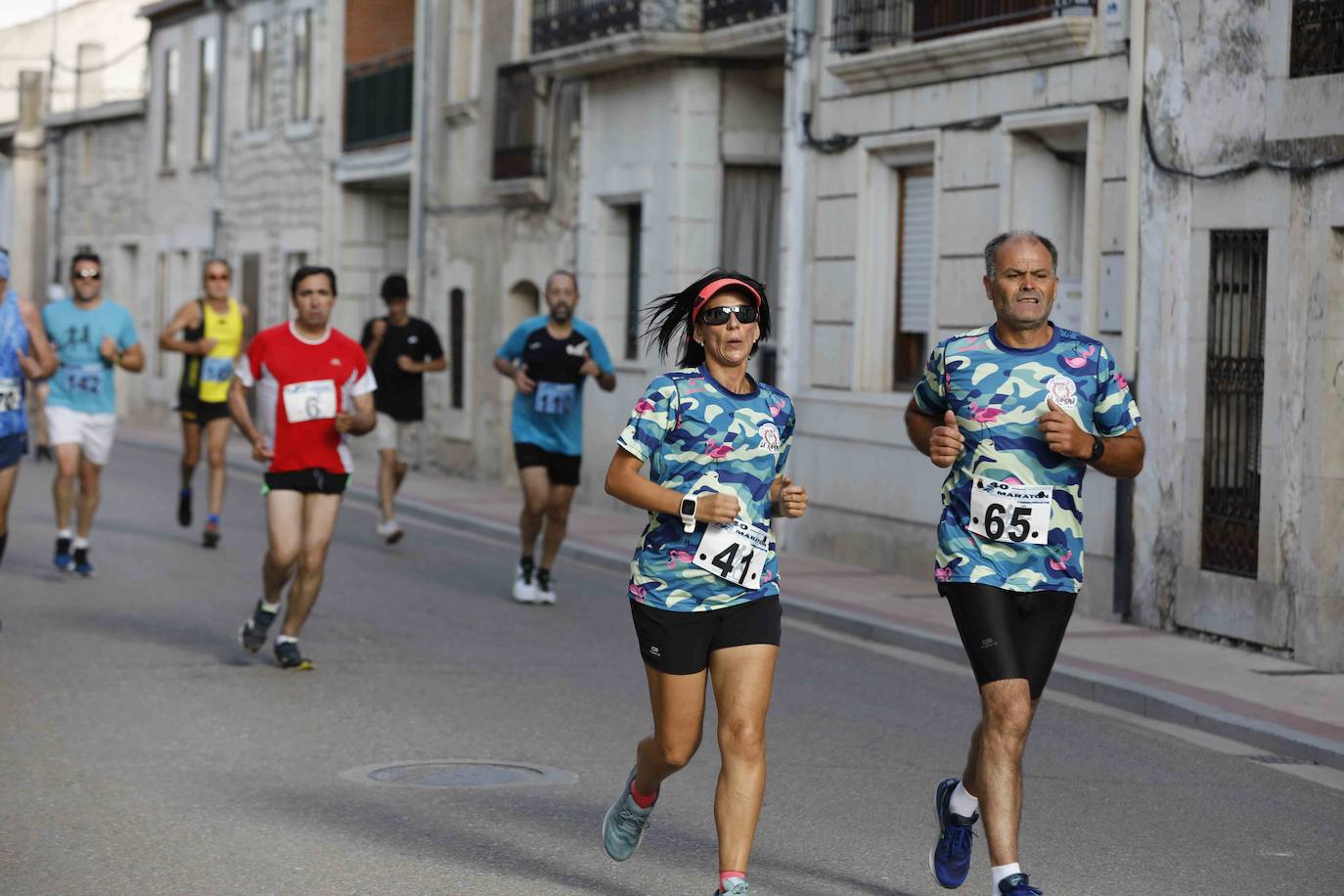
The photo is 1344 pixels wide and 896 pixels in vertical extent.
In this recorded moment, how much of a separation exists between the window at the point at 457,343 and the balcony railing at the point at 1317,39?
15.8m

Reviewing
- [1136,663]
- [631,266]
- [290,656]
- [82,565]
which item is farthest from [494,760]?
[631,266]

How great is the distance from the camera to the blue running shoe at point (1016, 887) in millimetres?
6207

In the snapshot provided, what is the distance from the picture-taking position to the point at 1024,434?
6.51 meters

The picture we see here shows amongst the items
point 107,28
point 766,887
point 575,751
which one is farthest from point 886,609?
point 107,28

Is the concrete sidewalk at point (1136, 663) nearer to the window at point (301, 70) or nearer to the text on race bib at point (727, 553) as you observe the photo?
the text on race bib at point (727, 553)

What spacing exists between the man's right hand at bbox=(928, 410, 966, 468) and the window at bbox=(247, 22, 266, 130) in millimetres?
30298

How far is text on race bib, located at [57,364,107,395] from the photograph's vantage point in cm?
1470

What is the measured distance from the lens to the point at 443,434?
91.5 feet

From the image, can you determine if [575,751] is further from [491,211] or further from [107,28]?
[107,28]

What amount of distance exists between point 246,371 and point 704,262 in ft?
35.9

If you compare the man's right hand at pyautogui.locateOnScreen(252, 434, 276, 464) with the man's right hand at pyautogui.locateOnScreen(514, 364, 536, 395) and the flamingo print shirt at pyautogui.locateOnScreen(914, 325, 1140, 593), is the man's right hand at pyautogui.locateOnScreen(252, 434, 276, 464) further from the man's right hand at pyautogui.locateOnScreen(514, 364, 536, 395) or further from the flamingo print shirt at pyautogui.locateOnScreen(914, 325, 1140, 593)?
the flamingo print shirt at pyautogui.locateOnScreen(914, 325, 1140, 593)

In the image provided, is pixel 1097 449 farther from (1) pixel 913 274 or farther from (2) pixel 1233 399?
(1) pixel 913 274

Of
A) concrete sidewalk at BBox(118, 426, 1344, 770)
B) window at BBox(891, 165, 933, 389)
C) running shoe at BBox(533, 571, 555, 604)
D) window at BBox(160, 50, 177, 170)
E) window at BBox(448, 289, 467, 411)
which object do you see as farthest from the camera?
window at BBox(160, 50, 177, 170)

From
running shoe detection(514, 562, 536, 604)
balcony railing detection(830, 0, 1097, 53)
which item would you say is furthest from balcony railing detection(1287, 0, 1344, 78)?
running shoe detection(514, 562, 536, 604)
